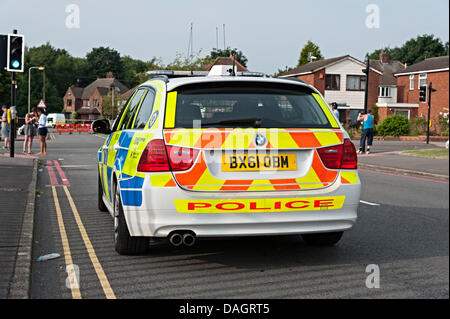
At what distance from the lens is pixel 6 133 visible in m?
25.5

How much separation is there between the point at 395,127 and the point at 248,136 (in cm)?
3974

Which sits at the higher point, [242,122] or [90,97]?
[90,97]

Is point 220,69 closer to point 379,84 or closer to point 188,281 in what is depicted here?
point 188,281

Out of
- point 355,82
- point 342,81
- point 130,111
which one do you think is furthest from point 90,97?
point 130,111

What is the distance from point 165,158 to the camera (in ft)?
16.1

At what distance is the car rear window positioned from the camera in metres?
5.05

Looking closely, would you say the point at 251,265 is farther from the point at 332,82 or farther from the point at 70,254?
the point at 332,82

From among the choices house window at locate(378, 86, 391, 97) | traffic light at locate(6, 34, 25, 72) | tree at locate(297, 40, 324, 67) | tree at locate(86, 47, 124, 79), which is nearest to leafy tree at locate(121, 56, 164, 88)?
tree at locate(86, 47, 124, 79)

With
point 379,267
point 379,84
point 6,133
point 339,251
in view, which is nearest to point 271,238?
point 339,251

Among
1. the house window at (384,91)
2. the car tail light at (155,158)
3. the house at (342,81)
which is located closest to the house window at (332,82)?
the house at (342,81)

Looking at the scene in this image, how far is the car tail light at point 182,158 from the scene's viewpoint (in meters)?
4.86

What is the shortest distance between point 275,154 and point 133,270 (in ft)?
5.38

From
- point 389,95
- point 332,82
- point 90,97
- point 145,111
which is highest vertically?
point 90,97

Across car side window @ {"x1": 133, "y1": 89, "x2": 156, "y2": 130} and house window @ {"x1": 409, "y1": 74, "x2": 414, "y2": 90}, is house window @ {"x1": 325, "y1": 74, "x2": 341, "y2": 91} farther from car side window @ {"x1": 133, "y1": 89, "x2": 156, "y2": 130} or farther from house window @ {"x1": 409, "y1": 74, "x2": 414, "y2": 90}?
car side window @ {"x1": 133, "y1": 89, "x2": 156, "y2": 130}
